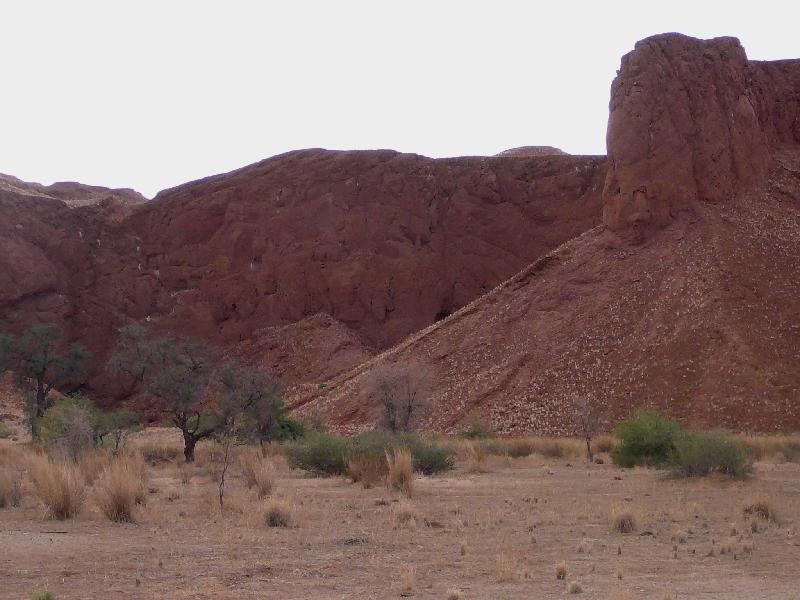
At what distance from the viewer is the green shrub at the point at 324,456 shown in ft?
71.8

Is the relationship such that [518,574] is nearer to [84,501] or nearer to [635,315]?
[84,501]

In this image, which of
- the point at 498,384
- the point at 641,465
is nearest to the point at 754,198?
the point at 498,384

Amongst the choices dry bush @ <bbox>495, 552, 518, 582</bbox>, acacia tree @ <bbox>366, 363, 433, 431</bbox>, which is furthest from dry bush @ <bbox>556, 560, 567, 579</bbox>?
acacia tree @ <bbox>366, 363, 433, 431</bbox>

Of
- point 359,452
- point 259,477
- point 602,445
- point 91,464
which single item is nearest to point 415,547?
point 259,477

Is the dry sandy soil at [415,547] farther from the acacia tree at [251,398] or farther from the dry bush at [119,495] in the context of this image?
the acacia tree at [251,398]

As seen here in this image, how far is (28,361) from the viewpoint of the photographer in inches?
1960

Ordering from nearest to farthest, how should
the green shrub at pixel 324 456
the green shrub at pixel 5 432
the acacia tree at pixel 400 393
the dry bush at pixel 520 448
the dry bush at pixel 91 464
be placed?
the dry bush at pixel 91 464, the green shrub at pixel 324 456, the dry bush at pixel 520 448, the acacia tree at pixel 400 393, the green shrub at pixel 5 432

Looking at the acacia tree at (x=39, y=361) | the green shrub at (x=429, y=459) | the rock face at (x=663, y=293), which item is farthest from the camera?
the acacia tree at (x=39, y=361)

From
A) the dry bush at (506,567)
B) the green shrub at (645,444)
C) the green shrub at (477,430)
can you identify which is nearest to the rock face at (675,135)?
the green shrub at (477,430)

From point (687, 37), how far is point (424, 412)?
68.9ft

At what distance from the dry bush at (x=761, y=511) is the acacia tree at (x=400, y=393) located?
59.2ft

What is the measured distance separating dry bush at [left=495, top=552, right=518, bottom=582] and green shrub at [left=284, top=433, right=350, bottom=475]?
10238 mm

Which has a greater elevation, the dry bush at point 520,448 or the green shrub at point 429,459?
the green shrub at point 429,459

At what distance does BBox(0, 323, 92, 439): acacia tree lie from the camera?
1932 inches
